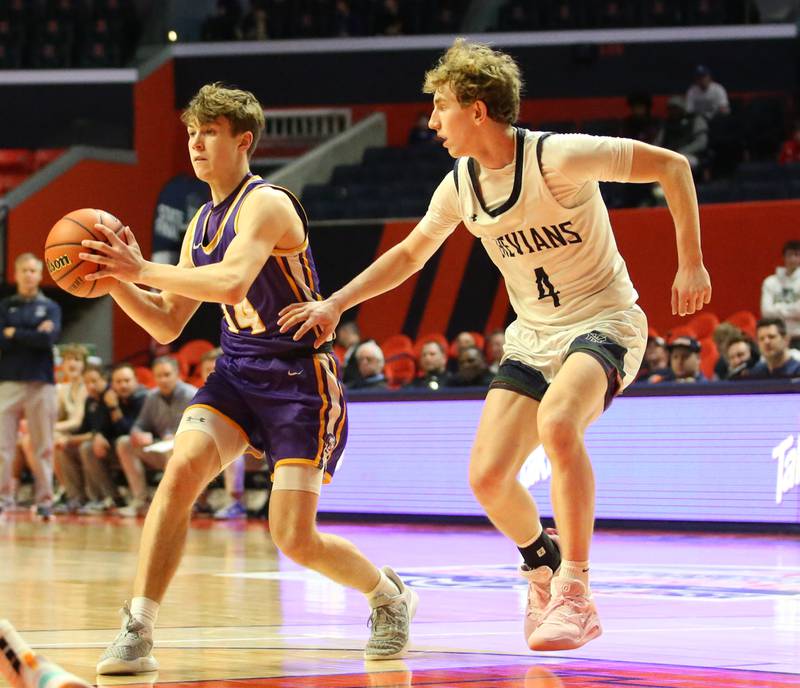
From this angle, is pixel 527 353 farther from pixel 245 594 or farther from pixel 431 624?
pixel 245 594

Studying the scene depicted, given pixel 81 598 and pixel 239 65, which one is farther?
pixel 239 65

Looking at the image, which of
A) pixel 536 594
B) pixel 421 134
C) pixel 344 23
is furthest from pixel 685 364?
pixel 344 23

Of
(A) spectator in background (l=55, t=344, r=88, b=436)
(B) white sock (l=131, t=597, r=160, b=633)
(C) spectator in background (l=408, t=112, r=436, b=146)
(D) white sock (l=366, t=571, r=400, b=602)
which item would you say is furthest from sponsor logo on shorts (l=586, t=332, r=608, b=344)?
(C) spectator in background (l=408, t=112, r=436, b=146)

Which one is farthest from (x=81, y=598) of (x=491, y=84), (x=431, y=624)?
(x=491, y=84)

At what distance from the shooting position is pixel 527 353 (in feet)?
16.6

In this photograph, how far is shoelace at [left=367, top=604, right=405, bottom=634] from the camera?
507 cm

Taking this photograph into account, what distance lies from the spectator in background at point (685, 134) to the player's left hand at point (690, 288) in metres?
14.0

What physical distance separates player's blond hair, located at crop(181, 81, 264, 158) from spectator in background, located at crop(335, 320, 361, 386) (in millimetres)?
8024

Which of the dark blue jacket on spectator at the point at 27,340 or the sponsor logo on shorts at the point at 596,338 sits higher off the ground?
the dark blue jacket on spectator at the point at 27,340

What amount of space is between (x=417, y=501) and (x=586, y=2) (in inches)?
523

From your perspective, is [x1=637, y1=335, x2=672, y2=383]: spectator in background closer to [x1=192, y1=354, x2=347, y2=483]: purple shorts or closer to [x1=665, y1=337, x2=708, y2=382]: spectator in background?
[x1=665, y1=337, x2=708, y2=382]: spectator in background

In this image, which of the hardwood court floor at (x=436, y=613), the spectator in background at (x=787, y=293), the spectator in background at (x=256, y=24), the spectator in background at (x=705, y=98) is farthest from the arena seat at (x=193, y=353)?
the spectator in background at (x=256, y=24)

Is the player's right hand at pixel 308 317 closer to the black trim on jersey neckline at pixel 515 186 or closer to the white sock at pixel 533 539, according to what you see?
the black trim on jersey neckline at pixel 515 186

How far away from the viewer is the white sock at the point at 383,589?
521 cm
